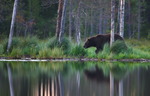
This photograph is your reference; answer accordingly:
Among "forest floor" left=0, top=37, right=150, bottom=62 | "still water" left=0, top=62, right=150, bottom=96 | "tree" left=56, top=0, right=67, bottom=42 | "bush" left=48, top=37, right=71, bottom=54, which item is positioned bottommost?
"still water" left=0, top=62, right=150, bottom=96

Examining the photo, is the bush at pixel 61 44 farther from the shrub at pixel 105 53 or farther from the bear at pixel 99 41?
the bear at pixel 99 41

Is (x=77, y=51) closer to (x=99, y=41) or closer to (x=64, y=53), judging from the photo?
(x=64, y=53)

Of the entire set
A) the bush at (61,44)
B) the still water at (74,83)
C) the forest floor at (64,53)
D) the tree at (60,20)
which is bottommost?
the still water at (74,83)

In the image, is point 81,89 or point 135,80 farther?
point 135,80

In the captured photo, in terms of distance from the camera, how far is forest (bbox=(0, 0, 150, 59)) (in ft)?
86.3

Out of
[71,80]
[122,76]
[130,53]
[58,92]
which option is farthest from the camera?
[130,53]

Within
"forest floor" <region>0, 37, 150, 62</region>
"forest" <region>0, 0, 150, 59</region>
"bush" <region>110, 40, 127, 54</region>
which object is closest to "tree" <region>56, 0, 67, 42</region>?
"forest" <region>0, 0, 150, 59</region>

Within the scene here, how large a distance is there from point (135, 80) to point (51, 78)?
317 centimetres

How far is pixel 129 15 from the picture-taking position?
5250 centimetres

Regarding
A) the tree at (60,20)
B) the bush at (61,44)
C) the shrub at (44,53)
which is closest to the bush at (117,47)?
the bush at (61,44)

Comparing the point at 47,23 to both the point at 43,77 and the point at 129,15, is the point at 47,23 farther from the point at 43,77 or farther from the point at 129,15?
the point at 43,77

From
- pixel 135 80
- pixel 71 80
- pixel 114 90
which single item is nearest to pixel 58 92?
pixel 114 90

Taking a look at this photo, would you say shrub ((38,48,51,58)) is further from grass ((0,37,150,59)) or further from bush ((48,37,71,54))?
bush ((48,37,71,54))

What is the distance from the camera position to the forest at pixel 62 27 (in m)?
26.3
